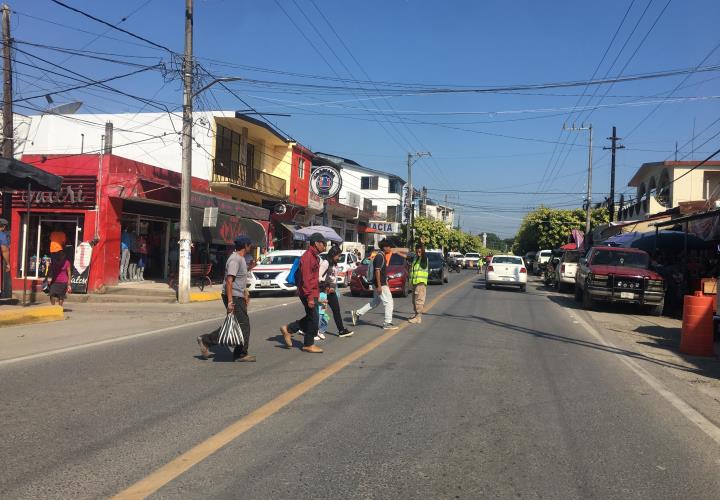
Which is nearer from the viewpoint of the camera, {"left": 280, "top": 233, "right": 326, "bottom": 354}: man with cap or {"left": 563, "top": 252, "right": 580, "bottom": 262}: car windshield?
{"left": 280, "top": 233, "right": 326, "bottom": 354}: man with cap

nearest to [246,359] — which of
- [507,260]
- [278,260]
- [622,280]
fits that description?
[622,280]

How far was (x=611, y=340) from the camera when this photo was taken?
1162 cm

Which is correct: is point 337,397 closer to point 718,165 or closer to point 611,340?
point 611,340

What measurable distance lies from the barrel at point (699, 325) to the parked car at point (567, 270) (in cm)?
1571

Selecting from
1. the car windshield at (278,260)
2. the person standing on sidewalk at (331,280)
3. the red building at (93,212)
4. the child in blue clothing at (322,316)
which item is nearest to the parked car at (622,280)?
the car windshield at (278,260)

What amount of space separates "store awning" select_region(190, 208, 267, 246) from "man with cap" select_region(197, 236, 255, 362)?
11.6 m

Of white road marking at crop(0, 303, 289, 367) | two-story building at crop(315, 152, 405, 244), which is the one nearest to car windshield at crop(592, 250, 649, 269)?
white road marking at crop(0, 303, 289, 367)

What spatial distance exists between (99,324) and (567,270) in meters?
19.7

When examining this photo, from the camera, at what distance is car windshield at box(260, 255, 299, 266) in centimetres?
2091

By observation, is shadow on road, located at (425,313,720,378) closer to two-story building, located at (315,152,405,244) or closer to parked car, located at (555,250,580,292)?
parked car, located at (555,250,580,292)

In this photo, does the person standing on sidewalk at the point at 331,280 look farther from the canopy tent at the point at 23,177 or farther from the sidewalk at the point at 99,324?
the canopy tent at the point at 23,177

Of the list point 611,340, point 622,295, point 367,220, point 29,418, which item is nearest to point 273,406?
point 29,418

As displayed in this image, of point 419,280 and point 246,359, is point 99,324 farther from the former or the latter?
point 419,280

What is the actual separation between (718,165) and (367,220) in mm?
26842
